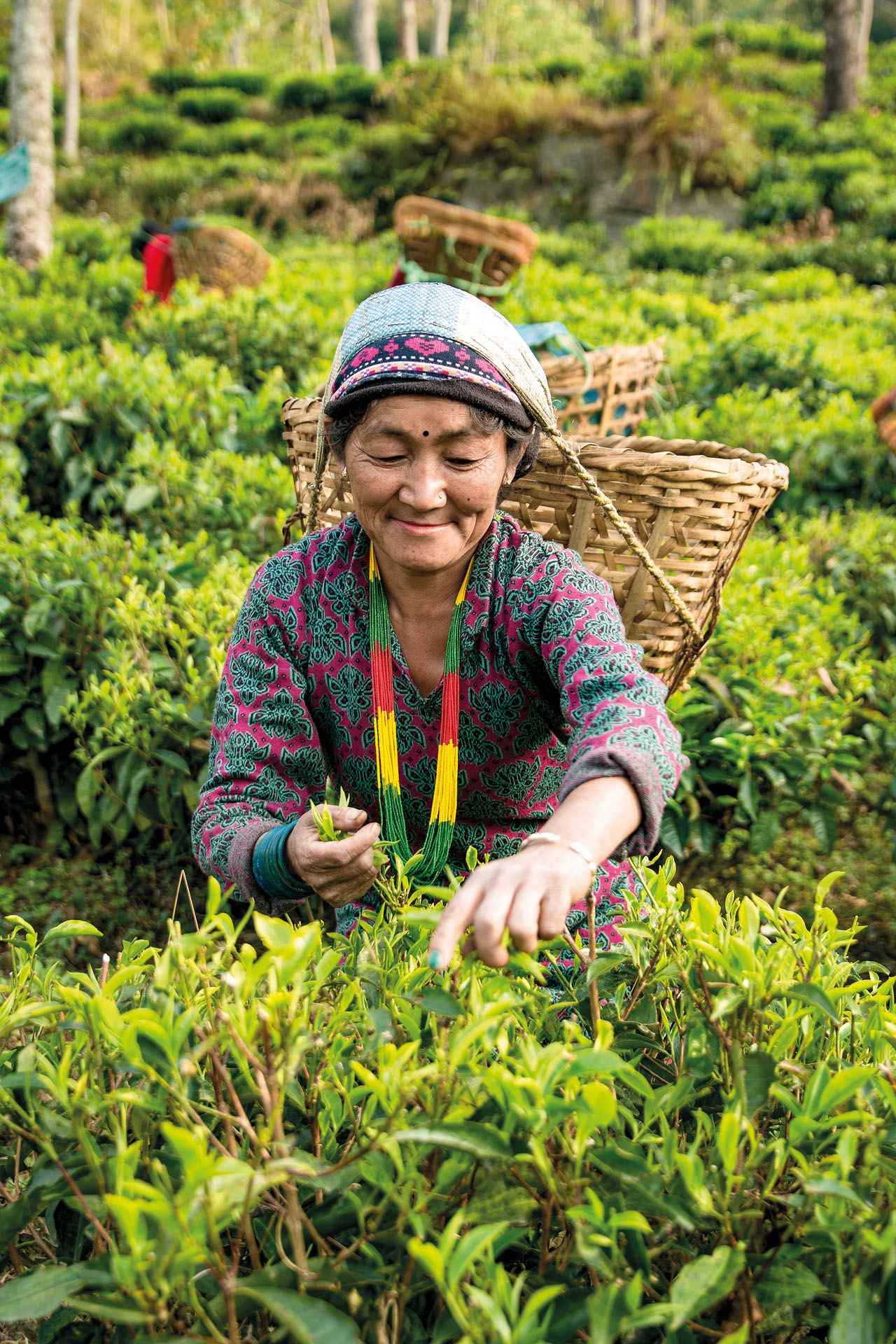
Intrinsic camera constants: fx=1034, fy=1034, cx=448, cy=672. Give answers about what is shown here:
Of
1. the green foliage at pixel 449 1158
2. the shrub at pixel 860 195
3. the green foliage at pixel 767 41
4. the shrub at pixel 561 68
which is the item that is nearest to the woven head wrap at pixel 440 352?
the green foliage at pixel 449 1158

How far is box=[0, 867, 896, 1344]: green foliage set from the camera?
2.80ft

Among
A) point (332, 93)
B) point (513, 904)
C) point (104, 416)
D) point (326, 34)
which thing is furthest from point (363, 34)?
point (513, 904)

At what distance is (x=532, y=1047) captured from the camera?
97 centimetres

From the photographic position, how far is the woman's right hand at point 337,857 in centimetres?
141

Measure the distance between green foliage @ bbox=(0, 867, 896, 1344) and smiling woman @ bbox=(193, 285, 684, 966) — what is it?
31cm

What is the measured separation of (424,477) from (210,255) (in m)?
6.26

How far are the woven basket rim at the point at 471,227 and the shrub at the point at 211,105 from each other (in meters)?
19.2

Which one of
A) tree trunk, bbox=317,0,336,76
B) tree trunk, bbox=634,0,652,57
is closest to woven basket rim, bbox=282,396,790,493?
tree trunk, bbox=634,0,652,57

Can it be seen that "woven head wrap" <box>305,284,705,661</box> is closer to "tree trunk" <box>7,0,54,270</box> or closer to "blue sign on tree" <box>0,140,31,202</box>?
"blue sign on tree" <box>0,140,31,202</box>

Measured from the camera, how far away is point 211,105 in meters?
21.4

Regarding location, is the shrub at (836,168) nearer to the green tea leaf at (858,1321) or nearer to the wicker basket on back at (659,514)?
the wicker basket on back at (659,514)

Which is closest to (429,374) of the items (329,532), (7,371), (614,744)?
(329,532)

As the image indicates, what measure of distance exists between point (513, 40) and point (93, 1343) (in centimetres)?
3438

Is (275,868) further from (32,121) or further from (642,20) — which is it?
(642,20)
